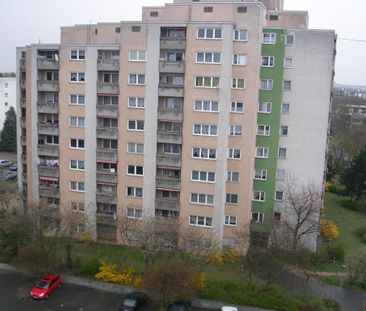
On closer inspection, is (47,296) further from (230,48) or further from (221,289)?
(230,48)

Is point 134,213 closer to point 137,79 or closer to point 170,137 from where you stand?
point 170,137

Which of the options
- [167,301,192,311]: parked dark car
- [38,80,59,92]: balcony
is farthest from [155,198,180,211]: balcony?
[38,80,59,92]: balcony

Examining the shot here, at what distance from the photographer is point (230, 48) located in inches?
1524

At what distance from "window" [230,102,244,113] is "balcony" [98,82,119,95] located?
1171 cm

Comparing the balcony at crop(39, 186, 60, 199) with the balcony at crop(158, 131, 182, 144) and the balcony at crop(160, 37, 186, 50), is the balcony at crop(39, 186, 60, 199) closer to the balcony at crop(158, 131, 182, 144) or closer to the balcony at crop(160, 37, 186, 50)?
the balcony at crop(158, 131, 182, 144)

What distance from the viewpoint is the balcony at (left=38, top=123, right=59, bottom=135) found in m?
45.3

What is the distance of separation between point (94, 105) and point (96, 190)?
9020 millimetres

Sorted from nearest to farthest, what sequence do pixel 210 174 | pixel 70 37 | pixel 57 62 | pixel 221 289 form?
pixel 221 289
pixel 210 174
pixel 57 62
pixel 70 37

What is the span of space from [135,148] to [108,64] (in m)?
8.93

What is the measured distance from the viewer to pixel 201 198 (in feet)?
137

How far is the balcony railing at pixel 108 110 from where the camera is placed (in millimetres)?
42750

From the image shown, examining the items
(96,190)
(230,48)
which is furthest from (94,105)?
Result: (230,48)

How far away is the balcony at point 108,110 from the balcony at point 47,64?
21.6 ft

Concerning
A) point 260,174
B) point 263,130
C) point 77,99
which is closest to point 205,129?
point 263,130
